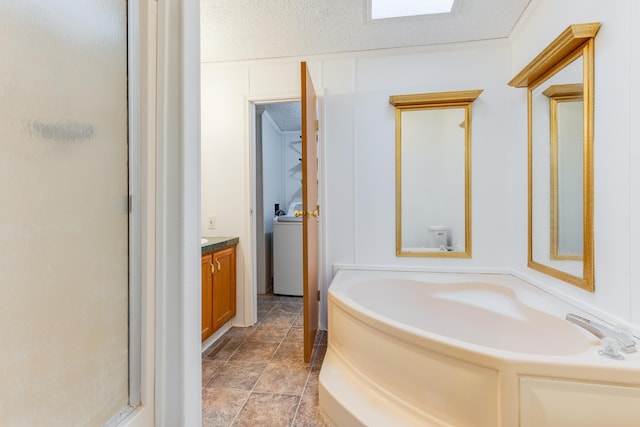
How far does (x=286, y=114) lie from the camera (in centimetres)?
389

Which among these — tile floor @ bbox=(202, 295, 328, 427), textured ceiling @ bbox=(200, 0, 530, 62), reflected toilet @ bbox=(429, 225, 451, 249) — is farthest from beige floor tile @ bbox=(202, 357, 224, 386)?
textured ceiling @ bbox=(200, 0, 530, 62)

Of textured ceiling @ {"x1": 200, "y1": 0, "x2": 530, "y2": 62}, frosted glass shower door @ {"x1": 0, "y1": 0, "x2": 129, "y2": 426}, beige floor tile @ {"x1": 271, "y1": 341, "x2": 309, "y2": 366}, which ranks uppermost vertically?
textured ceiling @ {"x1": 200, "y1": 0, "x2": 530, "y2": 62}

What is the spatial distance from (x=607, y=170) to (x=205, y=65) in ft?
9.93

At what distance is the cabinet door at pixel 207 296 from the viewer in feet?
7.26

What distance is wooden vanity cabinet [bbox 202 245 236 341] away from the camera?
7.36ft

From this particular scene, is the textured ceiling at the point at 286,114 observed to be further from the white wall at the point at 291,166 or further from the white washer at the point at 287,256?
the white washer at the point at 287,256

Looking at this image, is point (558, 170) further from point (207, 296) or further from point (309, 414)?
point (207, 296)

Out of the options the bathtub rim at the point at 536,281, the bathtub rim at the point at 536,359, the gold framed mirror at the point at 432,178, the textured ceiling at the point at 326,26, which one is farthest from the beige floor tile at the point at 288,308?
the textured ceiling at the point at 326,26

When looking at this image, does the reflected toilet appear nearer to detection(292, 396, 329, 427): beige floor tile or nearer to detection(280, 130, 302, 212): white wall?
detection(292, 396, 329, 427): beige floor tile

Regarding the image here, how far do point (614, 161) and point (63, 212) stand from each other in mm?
1998

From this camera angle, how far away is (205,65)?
2.76 m

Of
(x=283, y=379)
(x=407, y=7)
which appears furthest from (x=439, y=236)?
(x=407, y=7)

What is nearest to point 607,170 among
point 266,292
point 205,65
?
point 205,65

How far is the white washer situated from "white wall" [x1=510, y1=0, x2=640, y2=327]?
8.81 ft
